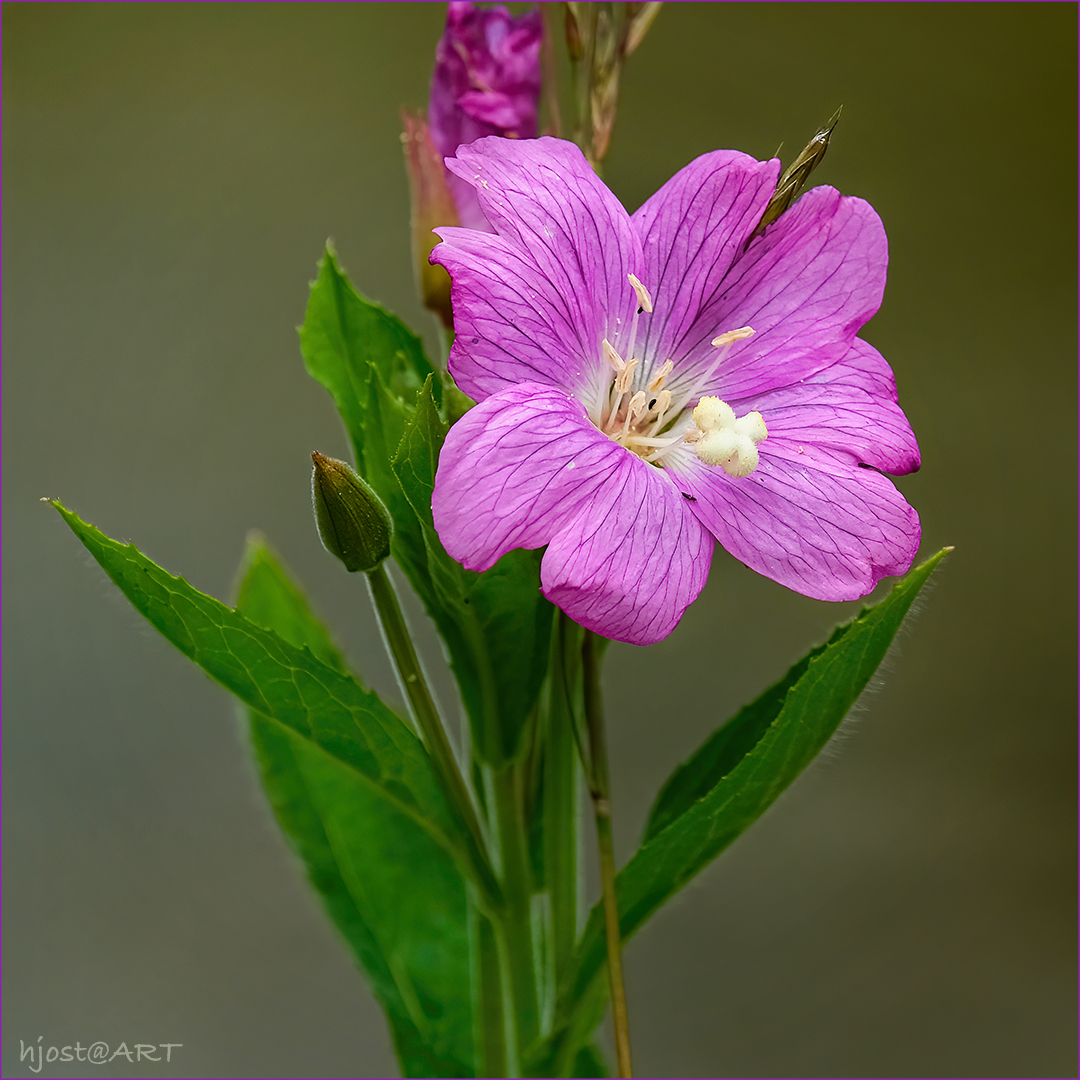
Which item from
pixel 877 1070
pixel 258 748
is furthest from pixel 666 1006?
pixel 258 748

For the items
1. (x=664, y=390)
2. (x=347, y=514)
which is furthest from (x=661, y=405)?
(x=347, y=514)

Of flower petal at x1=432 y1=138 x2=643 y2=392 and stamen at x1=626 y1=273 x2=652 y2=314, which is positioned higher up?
flower petal at x1=432 y1=138 x2=643 y2=392

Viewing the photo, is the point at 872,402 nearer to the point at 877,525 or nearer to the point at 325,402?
the point at 877,525

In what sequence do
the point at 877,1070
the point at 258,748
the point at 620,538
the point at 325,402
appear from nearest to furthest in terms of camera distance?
1. the point at 620,538
2. the point at 258,748
3. the point at 877,1070
4. the point at 325,402

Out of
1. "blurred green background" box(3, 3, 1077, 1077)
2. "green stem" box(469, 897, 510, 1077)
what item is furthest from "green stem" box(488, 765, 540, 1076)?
"blurred green background" box(3, 3, 1077, 1077)

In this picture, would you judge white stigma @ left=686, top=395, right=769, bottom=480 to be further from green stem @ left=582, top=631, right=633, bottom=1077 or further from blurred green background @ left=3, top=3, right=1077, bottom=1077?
blurred green background @ left=3, top=3, right=1077, bottom=1077
